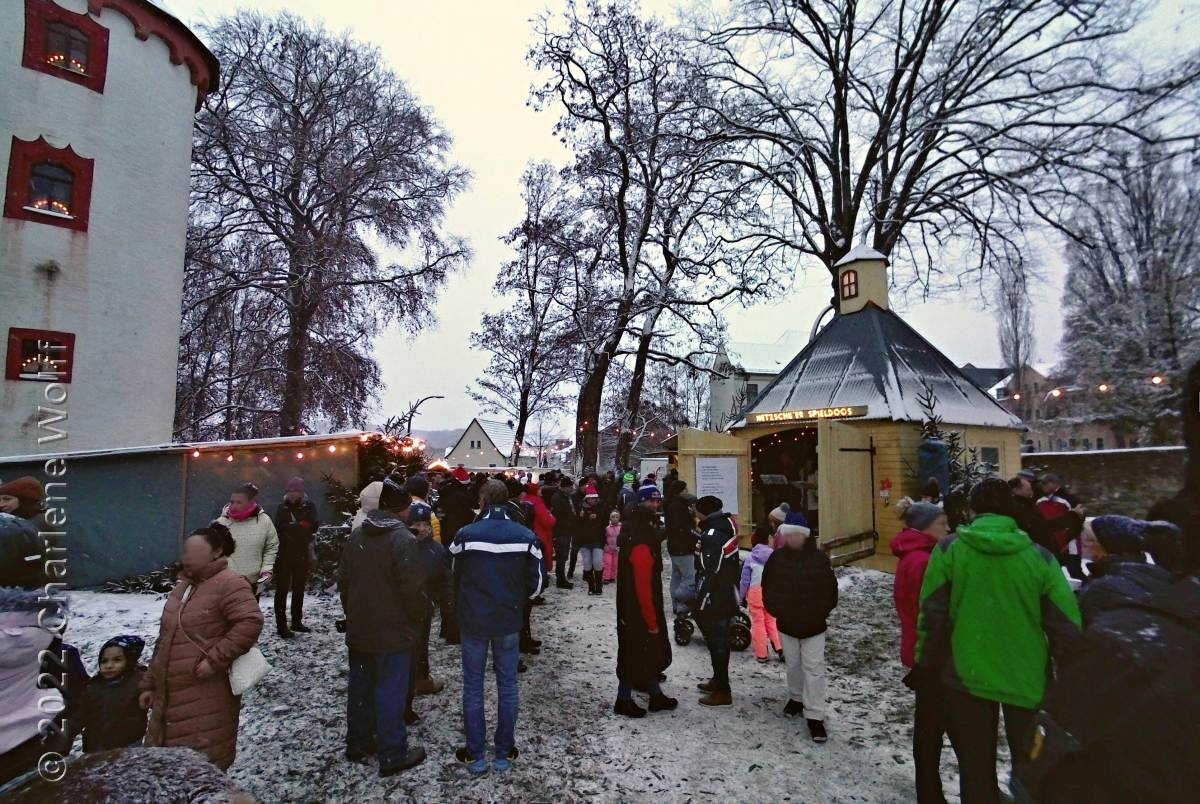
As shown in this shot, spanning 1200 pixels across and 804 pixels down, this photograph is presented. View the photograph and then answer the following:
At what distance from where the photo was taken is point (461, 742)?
470cm

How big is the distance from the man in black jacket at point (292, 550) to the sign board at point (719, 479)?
785 centimetres

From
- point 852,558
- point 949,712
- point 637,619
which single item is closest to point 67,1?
point 637,619

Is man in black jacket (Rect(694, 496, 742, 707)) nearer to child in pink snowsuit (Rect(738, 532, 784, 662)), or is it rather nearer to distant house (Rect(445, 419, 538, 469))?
child in pink snowsuit (Rect(738, 532, 784, 662))

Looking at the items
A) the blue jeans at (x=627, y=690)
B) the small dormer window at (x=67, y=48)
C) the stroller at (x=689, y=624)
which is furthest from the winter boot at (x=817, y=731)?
the small dormer window at (x=67, y=48)

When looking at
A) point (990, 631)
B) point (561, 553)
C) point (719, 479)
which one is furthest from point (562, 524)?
point (990, 631)

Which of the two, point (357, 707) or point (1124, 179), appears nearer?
point (1124, 179)

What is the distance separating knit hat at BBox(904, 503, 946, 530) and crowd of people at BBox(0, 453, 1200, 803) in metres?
0.02

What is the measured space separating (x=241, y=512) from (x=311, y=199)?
19.4m

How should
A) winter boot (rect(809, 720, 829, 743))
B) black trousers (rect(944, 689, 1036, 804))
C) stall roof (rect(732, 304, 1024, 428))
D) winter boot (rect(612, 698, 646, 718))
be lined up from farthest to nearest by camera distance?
1. stall roof (rect(732, 304, 1024, 428))
2. winter boot (rect(612, 698, 646, 718))
3. winter boot (rect(809, 720, 829, 743))
4. black trousers (rect(944, 689, 1036, 804))

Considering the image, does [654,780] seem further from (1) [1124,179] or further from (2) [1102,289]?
(1) [1124,179]

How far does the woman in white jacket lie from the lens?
6195mm

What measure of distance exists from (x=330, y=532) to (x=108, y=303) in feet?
31.1

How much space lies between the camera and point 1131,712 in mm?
1818

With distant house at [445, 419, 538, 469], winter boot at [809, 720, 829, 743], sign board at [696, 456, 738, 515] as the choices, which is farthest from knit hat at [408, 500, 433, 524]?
distant house at [445, 419, 538, 469]
